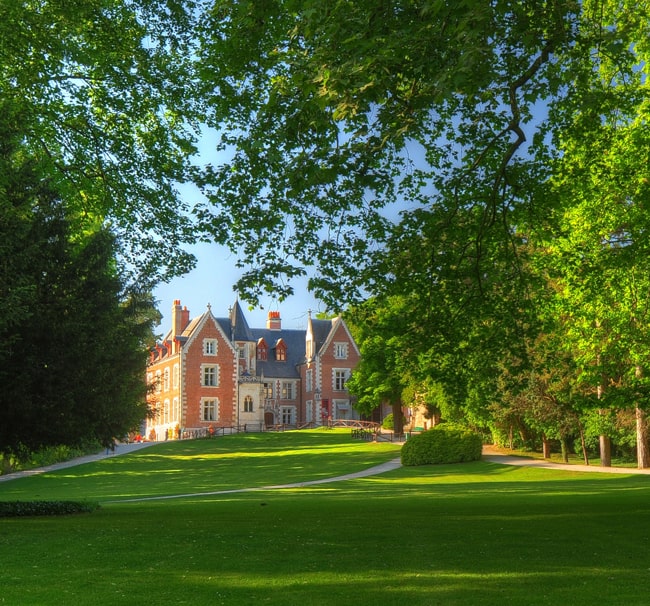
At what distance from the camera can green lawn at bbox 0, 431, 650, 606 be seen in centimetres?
907

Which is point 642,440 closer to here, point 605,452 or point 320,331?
point 605,452

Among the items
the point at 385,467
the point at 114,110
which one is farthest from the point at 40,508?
the point at 385,467

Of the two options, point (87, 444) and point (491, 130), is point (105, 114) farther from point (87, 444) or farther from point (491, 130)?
point (491, 130)

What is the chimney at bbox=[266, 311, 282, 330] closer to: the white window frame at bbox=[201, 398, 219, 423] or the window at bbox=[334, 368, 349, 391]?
the window at bbox=[334, 368, 349, 391]

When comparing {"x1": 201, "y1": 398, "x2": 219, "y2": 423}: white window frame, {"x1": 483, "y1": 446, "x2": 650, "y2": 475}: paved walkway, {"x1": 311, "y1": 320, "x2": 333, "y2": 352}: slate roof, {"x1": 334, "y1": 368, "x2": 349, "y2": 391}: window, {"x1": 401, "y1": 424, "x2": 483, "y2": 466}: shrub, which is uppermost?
{"x1": 311, "y1": 320, "x2": 333, "y2": 352}: slate roof

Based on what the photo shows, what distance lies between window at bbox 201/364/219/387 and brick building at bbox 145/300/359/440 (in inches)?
3.6

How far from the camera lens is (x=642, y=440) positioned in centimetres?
3447

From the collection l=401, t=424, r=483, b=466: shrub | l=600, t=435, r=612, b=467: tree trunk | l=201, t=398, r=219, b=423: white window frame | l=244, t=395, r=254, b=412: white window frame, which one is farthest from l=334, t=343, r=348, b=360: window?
l=600, t=435, r=612, b=467: tree trunk

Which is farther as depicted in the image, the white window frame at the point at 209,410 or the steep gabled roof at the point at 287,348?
the steep gabled roof at the point at 287,348

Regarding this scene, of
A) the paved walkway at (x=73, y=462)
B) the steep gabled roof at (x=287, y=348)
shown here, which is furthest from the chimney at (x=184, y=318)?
the paved walkway at (x=73, y=462)

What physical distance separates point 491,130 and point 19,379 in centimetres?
1119

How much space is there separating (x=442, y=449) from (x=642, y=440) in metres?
10.7

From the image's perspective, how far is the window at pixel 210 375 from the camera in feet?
238

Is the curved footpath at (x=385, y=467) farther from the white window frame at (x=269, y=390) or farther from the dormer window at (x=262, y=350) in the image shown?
the dormer window at (x=262, y=350)
